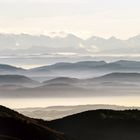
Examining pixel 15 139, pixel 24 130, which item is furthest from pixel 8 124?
pixel 15 139

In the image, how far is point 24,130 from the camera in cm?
19362

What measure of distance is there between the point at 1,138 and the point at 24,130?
100ft

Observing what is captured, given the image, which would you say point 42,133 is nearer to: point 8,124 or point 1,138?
point 8,124

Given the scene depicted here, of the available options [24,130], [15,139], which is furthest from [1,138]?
[24,130]

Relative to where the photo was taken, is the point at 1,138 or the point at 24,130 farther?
the point at 24,130

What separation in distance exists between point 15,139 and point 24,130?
2501 centimetres

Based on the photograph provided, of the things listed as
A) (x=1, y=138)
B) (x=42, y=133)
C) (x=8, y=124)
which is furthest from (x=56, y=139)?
(x=1, y=138)

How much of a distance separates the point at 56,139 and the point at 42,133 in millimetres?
5360

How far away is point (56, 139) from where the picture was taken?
190625 mm

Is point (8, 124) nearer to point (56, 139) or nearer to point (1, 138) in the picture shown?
point (56, 139)

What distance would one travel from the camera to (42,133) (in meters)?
193

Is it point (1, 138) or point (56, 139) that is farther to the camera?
point (56, 139)

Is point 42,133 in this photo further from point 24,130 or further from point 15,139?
point 15,139

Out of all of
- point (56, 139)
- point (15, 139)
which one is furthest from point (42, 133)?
point (15, 139)
